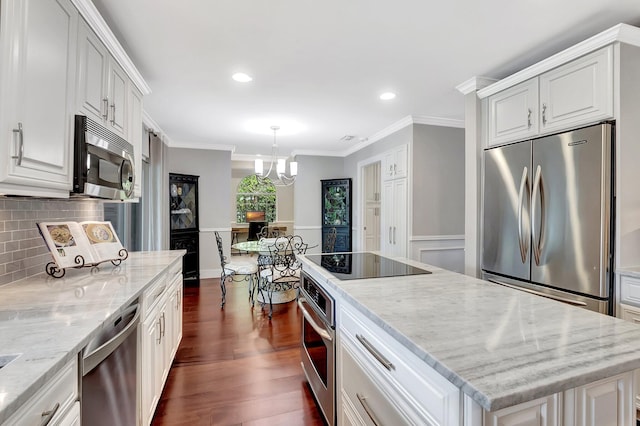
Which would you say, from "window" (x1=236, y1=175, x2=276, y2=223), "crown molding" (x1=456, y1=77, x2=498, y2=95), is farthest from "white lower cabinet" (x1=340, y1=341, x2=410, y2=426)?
"window" (x1=236, y1=175, x2=276, y2=223)

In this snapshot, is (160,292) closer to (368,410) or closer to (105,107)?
(105,107)

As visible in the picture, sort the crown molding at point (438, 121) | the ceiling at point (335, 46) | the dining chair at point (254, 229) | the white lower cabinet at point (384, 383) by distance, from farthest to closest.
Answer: the dining chair at point (254, 229) → the crown molding at point (438, 121) → the ceiling at point (335, 46) → the white lower cabinet at point (384, 383)

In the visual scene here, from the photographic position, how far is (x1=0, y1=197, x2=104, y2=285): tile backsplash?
5.14 ft

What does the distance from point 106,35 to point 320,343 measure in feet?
7.75

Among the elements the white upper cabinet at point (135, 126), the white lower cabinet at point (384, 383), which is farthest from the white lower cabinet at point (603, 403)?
the white upper cabinet at point (135, 126)

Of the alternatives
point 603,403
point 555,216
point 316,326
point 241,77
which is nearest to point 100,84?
point 241,77

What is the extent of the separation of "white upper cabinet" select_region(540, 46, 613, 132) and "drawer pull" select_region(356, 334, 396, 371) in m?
2.16

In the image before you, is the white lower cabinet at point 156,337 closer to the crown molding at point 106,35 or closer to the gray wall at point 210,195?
the crown molding at point 106,35

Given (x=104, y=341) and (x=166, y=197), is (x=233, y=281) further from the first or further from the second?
(x=104, y=341)

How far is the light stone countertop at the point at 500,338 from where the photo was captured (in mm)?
698

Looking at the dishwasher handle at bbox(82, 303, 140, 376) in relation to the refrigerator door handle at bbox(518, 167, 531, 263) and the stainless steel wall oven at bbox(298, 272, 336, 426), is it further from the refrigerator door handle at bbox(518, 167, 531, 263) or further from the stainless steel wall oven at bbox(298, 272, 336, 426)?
the refrigerator door handle at bbox(518, 167, 531, 263)

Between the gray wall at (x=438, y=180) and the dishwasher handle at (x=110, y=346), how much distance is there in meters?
3.30

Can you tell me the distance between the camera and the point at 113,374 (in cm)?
125

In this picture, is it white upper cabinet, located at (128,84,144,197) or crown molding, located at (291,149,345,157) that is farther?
crown molding, located at (291,149,345,157)
